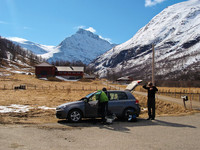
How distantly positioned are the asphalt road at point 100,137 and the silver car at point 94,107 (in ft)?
2.97

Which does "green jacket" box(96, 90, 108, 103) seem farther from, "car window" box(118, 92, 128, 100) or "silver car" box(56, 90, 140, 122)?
"car window" box(118, 92, 128, 100)

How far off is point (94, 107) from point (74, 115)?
115 centimetres

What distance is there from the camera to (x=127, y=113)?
11.3 m

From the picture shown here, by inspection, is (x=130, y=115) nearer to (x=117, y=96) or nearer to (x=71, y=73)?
(x=117, y=96)

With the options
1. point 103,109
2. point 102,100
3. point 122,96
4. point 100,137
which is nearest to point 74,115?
point 103,109

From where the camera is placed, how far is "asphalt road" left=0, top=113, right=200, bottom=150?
654 centimetres

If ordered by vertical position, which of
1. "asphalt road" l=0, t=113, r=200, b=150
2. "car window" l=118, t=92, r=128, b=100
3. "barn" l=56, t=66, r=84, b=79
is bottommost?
"asphalt road" l=0, t=113, r=200, b=150

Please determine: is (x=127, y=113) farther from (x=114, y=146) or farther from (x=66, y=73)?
(x=66, y=73)

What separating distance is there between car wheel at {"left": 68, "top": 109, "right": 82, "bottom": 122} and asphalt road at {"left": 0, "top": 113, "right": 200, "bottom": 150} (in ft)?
2.28

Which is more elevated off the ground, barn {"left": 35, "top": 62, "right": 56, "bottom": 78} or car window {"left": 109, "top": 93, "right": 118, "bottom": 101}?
barn {"left": 35, "top": 62, "right": 56, "bottom": 78}

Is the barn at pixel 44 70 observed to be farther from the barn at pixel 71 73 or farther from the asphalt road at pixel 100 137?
the asphalt road at pixel 100 137

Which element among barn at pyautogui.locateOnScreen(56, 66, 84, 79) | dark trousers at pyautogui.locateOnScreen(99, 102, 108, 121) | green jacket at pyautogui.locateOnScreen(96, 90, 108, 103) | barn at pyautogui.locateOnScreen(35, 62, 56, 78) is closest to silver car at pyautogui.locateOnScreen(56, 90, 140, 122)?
dark trousers at pyautogui.locateOnScreen(99, 102, 108, 121)

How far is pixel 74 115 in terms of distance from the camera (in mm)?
10750

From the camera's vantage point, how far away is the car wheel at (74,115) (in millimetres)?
10688
